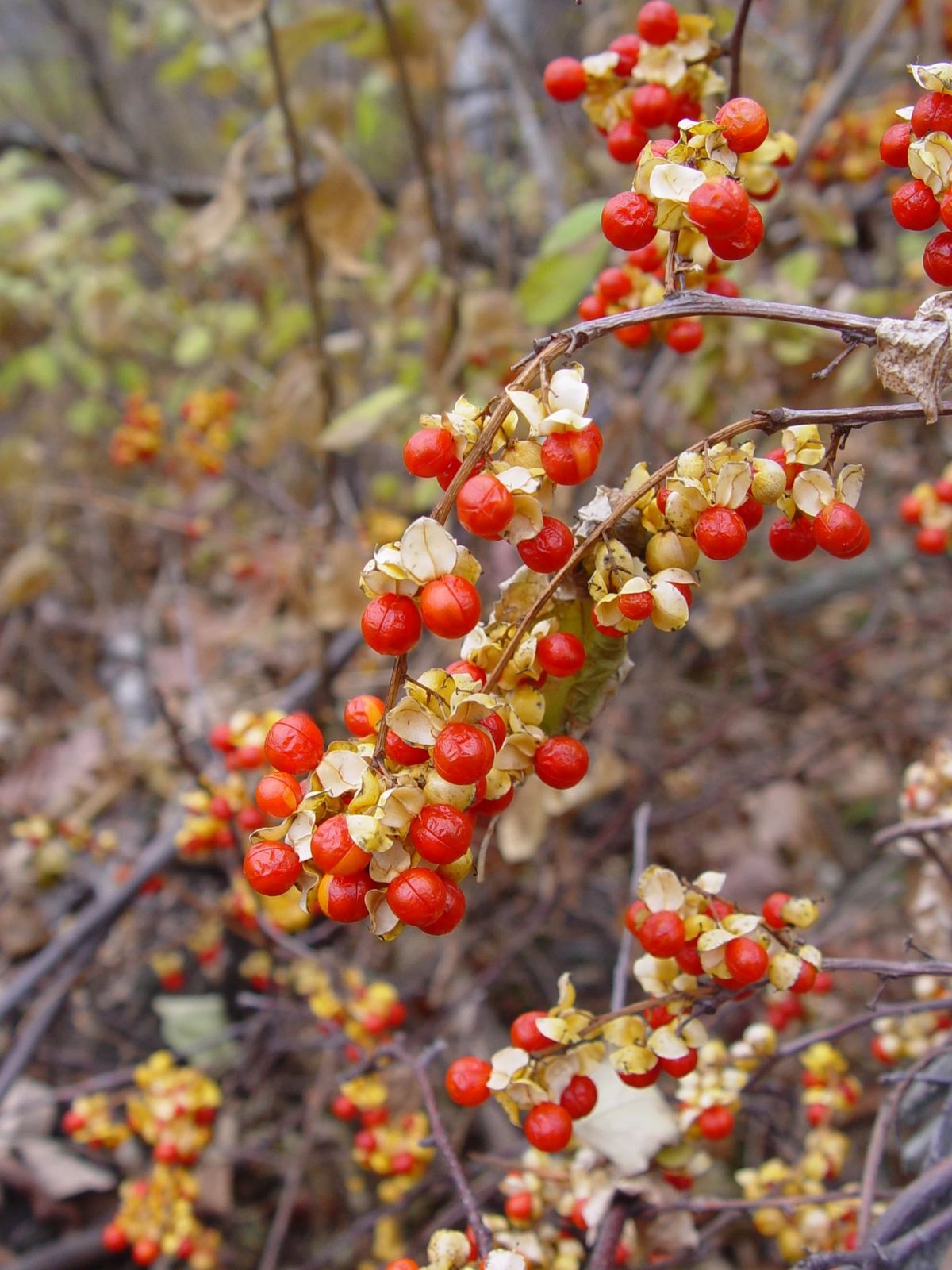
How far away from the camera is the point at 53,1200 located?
1877mm

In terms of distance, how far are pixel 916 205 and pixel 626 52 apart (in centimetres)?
44

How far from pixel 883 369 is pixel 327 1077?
1.72m

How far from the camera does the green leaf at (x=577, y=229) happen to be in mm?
1464

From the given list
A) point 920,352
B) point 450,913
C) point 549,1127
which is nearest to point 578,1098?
point 549,1127

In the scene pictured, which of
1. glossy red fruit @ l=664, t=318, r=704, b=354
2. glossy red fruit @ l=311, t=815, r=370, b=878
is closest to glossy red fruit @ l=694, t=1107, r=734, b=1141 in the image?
glossy red fruit @ l=311, t=815, r=370, b=878

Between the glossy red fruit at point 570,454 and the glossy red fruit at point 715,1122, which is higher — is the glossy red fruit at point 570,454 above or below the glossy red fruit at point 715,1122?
above

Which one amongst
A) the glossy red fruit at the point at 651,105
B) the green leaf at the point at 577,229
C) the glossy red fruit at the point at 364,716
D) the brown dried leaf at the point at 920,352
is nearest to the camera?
the brown dried leaf at the point at 920,352

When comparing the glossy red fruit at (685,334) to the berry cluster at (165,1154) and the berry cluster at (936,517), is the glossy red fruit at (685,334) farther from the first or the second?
the berry cluster at (165,1154)

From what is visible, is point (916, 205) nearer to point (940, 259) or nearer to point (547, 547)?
point (940, 259)

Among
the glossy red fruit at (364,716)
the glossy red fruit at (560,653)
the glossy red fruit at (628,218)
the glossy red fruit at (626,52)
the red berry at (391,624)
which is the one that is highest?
the glossy red fruit at (626,52)

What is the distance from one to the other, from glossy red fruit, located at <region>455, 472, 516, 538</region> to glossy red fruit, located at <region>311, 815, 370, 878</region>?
226 millimetres

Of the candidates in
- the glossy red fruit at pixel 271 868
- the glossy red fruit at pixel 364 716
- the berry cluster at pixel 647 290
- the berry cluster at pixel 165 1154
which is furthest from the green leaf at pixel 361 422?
the glossy red fruit at pixel 271 868

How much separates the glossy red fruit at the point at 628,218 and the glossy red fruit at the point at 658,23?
33cm

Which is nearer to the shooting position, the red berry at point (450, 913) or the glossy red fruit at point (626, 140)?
the red berry at point (450, 913)
